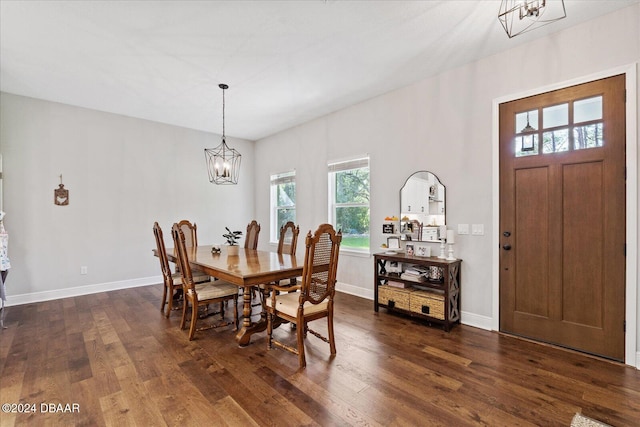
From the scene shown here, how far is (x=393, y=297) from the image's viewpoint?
11.8ft

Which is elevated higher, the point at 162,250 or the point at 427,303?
the point at 162,250

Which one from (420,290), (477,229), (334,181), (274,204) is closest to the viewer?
(477,229)

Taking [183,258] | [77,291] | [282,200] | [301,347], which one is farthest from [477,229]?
[77,291]

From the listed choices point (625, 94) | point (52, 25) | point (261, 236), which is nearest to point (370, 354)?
point (625, 94)

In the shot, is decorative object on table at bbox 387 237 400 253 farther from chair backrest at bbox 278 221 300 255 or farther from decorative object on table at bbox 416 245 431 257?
chair backrest at bbox 278 221 300 255

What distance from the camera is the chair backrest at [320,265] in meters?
2.40

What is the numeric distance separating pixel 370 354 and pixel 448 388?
70 cm

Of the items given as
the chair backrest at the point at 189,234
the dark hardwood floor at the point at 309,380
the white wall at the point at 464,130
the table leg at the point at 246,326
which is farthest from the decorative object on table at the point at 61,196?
the white wall at the point at 464,130

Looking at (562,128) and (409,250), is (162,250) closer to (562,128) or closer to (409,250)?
(409,250)

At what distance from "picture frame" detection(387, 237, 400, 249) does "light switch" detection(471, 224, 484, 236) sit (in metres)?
0.92

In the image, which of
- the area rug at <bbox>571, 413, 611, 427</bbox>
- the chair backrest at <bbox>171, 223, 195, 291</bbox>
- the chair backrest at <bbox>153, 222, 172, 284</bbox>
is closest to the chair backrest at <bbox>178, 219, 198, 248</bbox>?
the chair backrest at <bbox>153, 222, 172, 284</bbox>

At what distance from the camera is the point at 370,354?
8.59 feet

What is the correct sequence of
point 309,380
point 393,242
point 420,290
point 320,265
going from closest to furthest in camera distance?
point 309,380 → point 320,265 → point 420,290 → point 393,242

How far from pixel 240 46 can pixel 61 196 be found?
3755 mm
